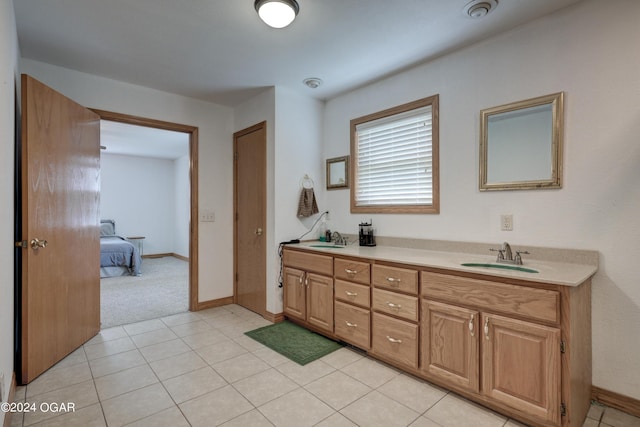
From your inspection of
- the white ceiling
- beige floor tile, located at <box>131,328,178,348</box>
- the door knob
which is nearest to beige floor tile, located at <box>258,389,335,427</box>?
beige floor tile, located at <box>131,328,178,348</box>

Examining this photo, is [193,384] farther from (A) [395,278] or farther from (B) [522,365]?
(B) [522,365]

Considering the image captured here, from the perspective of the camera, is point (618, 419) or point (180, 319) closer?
point (618, 419)

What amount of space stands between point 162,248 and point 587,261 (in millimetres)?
8223

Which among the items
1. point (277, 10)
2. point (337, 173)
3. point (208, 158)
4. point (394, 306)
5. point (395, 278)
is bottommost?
point (394, 306)

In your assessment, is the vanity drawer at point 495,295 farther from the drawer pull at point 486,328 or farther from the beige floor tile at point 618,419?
the beige floor tile at point 618,419

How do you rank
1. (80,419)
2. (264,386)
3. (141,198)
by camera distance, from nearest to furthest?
(80,419) < (264,386) < (141,198)

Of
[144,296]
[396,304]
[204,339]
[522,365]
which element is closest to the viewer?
[522,365]

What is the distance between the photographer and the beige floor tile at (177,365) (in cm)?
230

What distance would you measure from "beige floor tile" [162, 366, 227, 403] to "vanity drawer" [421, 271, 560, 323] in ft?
5.08

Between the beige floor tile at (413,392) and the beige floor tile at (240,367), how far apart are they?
0.90 m

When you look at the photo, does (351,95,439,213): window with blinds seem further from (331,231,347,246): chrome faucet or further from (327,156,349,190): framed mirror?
(331,231,347,246): chrome faucet

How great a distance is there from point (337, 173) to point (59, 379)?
2919 mm

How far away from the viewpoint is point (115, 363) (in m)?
2.45

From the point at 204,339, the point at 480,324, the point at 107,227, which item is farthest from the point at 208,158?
the point at 107,227
